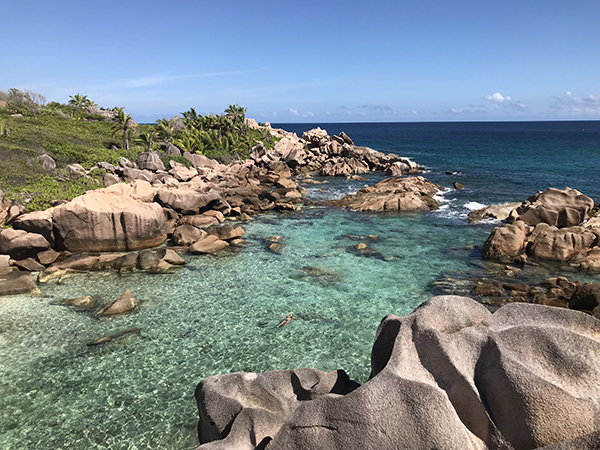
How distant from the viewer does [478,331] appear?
6.98 m

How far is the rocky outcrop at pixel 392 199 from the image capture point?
1423 inches

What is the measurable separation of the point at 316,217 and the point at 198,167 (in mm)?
23574

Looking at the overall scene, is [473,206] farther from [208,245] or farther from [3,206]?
[3,206]

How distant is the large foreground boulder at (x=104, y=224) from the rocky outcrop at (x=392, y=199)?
1894cm

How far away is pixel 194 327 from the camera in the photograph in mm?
15453

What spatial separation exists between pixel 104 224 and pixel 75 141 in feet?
101

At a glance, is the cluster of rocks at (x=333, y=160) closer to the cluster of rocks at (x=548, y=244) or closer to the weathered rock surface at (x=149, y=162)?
the weathered rock surface at (x=149, y=162)

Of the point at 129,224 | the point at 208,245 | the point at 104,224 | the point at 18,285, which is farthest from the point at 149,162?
Result: the point at 18,285

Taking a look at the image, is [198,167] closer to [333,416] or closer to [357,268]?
[357,268]

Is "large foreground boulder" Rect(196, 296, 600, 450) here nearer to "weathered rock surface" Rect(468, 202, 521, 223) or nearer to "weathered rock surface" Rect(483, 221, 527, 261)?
"weathered rock surface" Rect(483, 221, 527, 261)

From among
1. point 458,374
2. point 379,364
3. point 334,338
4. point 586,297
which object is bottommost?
point 334,338

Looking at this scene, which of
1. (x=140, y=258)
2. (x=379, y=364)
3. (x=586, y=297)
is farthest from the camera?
(x=140, y=258)

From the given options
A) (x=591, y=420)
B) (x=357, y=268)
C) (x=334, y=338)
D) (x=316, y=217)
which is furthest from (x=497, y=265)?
(x=591, y=420)

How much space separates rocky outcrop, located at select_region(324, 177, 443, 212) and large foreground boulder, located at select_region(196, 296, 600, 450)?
29077mm
